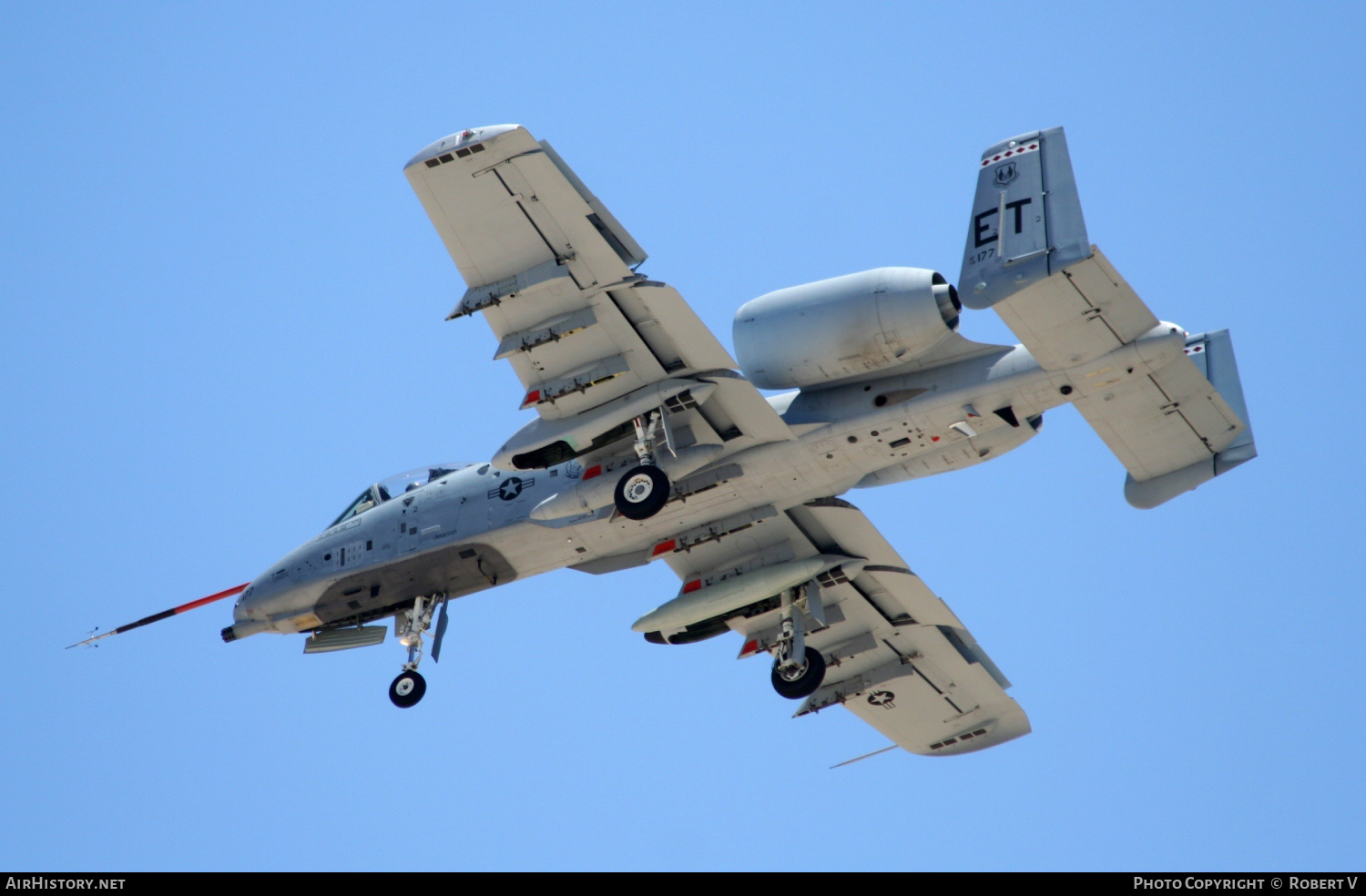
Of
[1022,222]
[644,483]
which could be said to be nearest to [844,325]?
[1022,222]

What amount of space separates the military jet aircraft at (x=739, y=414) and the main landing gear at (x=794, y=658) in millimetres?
42

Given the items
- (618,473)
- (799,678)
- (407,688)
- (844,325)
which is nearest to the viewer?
(844,325)

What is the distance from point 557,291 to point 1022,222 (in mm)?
5981

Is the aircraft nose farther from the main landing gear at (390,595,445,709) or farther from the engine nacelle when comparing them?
the engine nacelle

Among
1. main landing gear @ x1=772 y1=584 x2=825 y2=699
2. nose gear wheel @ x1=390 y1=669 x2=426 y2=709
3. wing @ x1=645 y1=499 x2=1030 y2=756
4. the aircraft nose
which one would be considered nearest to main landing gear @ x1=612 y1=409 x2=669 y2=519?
wing @ x1=645 y1=499 x2=1030 y2=756

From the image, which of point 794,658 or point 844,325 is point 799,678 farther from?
point 844,325

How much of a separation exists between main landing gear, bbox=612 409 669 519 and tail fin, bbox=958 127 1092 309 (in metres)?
4.97

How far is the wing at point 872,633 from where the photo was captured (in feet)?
78.2

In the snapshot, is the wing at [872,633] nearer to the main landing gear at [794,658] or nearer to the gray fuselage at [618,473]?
the main landing gear at [794,658]

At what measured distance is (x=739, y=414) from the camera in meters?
20.9

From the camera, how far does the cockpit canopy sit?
81.0 ft
